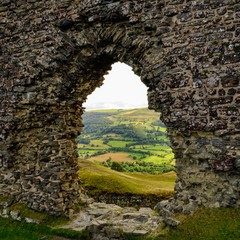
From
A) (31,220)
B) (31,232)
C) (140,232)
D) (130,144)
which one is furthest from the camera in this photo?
(130,144)

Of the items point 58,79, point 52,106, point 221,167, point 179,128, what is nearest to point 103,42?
point 58,79

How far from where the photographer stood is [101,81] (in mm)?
12219

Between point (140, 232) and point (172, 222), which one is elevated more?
point (172, 222)

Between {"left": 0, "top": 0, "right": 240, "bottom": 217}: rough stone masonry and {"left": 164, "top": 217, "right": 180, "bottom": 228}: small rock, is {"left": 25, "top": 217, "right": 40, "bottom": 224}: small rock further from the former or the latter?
{"left": 164, "top": 217, "right": 180, "bottom": 228}: small rock

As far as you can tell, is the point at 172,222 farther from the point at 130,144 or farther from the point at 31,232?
the point at 130,144

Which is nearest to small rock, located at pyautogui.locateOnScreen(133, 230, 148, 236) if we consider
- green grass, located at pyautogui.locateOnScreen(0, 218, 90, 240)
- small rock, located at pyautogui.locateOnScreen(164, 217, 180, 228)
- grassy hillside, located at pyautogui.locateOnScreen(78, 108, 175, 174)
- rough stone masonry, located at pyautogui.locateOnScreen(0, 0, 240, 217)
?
small rock, located at pyautogui.locateOnScreen(164, 217, 180, 228)

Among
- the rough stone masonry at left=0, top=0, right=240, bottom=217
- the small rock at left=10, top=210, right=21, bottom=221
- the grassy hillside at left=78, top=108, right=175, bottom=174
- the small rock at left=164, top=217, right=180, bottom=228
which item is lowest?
the grassy hillside at left=78, top=108, right=175, bottom=174

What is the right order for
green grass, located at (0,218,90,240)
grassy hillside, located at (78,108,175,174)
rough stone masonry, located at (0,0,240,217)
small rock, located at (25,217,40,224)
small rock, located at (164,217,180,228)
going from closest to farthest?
rough stone masonry, located at (0,0,240,217) < small rock, located at (164,217,180,228) < green grass, located at (0,218,90,240) < small rock, located at (25,217,40,224) < grassy hillside, located at (78,108,175,174)

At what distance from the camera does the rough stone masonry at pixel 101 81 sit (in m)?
8.00

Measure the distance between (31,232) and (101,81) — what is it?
20.2ft

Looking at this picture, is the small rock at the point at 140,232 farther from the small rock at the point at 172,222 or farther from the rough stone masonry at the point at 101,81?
the rough stone masonry at the point at 101,81

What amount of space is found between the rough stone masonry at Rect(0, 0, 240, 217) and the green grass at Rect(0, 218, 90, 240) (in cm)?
83

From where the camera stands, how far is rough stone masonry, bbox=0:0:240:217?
26.2 ft

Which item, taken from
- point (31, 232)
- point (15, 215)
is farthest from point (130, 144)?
point (31, 232)
